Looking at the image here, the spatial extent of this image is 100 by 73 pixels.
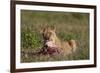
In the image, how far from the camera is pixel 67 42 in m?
2.03

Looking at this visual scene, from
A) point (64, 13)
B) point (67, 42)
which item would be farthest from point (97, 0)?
point (67, 42)

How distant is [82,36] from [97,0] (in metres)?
0.42

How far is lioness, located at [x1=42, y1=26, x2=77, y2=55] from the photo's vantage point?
1956mm

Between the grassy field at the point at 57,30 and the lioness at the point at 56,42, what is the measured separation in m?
Answer: 0.04

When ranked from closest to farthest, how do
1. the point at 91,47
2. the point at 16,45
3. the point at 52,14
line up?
the point at 16,45 < the point at 52,14 < the point at 91,47

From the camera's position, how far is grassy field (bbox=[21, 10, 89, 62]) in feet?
6.19

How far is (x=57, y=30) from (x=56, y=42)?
0.12 m

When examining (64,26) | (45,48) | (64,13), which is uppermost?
(64,13)

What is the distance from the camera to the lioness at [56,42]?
6.42 ft

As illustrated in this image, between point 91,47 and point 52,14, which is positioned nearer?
point 52,14

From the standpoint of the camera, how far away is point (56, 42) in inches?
78.1

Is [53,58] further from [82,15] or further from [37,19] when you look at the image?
[82,15]

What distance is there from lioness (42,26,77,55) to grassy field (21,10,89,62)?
0.13 feet

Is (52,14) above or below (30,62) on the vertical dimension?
above
